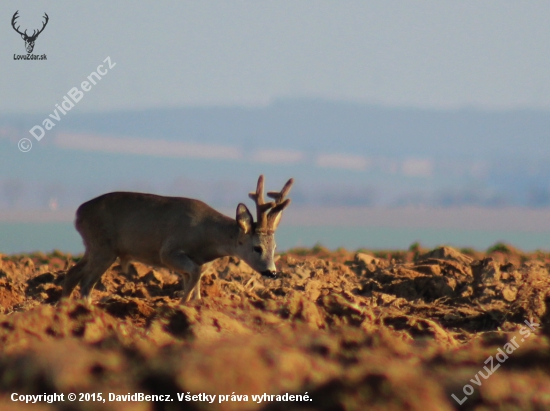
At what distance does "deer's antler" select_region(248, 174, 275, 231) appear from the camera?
39.1ft

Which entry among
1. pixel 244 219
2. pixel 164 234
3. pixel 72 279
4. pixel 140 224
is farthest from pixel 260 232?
pixel 72 279

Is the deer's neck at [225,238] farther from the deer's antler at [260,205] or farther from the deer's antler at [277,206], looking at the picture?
the deer's antler at [277,206]

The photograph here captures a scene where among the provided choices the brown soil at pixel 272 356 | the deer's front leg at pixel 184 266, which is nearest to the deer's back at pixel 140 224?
the deer's front leg at pixel 184 266

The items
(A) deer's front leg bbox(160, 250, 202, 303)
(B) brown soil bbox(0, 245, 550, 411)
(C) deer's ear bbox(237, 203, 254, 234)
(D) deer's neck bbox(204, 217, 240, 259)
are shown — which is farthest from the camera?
(D) deer's neck bbox(204, 217, 240, 259)

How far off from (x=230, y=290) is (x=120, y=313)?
306 cm

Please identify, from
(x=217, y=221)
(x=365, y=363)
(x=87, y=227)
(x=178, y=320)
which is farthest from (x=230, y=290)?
(x=365, y=363)

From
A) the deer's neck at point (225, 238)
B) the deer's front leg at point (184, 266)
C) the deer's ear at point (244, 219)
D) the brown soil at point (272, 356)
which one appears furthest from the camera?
the deer's neck at point (225, 238)

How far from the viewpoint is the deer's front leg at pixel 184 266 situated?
11445mm

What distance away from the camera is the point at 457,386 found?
427 centimetres

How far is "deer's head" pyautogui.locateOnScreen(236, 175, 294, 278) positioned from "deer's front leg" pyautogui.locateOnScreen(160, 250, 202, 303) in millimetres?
791

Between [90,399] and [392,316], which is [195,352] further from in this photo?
[392,316]

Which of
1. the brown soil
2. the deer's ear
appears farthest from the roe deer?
the brown soil

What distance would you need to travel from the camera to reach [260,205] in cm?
1192

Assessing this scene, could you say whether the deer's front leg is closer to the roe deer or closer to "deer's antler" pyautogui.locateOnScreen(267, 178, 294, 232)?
the roe deer
